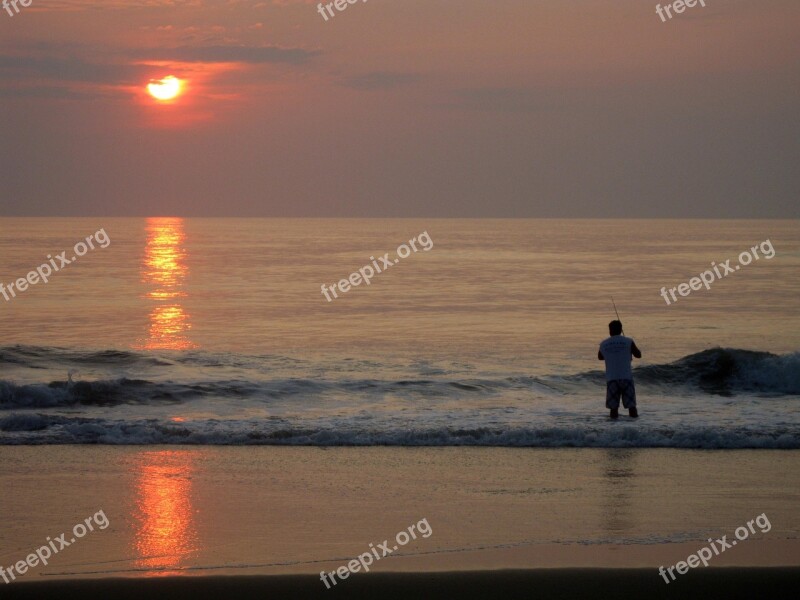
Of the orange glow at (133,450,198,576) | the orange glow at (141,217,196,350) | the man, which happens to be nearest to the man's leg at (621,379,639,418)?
the man

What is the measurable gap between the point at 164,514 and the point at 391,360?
1280cm

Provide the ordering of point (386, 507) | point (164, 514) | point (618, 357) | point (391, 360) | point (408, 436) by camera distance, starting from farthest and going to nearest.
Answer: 1. point (391, 360)
2. point (618, 357)
3. point (408, 436)
4. point (386, 507)
5. point (164, 514)

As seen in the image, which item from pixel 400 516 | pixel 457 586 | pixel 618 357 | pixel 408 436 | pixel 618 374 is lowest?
pixel 457 586

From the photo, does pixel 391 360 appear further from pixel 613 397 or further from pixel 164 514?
pixel 164 514

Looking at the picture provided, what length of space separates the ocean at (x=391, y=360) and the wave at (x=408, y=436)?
0.12 ft

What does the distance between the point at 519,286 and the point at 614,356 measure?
86.6ft

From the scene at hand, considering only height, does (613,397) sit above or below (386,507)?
above

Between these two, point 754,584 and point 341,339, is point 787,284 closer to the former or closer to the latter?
point 341,339

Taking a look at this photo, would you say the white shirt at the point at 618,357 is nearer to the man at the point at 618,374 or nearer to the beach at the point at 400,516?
the man at the point at 618,374

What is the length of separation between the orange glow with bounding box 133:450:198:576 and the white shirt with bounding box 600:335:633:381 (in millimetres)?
5769

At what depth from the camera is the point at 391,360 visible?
20.8 meters

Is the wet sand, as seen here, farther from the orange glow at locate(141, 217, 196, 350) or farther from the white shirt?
the orange glow at locate(141, 217, 196, 350)

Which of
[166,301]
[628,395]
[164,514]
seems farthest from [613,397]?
[166,301]

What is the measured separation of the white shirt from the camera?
1299 centimetres
